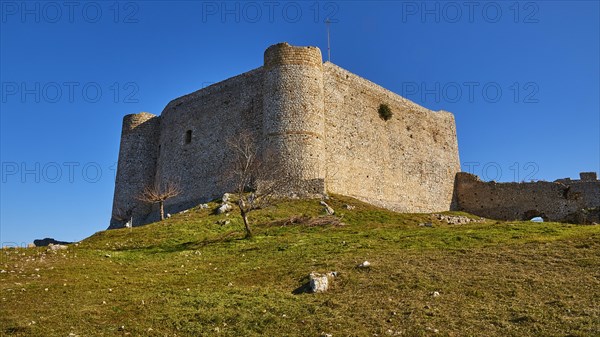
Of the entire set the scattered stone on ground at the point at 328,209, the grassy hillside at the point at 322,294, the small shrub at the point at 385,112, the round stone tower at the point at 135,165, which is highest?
the small shrub at the point at 385,112

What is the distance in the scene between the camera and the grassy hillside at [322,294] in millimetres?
9242

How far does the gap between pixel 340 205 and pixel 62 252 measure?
45.0ft

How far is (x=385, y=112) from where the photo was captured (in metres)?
36.5

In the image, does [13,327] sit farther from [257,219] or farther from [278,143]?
[278,143]

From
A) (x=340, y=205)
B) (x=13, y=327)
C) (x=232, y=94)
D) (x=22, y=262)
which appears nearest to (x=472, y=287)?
(x=13, y=327)

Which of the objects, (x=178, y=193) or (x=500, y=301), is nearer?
(x=500, y=301)

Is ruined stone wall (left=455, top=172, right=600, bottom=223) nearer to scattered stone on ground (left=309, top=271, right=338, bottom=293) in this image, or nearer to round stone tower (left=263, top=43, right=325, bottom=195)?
round stone tower (left=263, top=43, right=325, bottom=195)

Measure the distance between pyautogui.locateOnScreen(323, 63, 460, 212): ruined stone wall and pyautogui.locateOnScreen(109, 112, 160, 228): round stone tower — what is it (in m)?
15.5

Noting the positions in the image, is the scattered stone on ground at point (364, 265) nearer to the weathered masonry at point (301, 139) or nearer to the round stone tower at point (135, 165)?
the weathered masonry at point (301, 139)

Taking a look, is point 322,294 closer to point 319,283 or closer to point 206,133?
point 319,283

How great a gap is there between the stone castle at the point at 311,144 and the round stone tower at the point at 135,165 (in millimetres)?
78

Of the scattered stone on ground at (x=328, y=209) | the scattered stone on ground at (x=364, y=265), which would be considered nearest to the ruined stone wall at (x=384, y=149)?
the scattered stone on ground at (x=328, y=209)

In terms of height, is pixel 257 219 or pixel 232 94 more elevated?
pixel 232 94

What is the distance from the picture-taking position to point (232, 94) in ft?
109
